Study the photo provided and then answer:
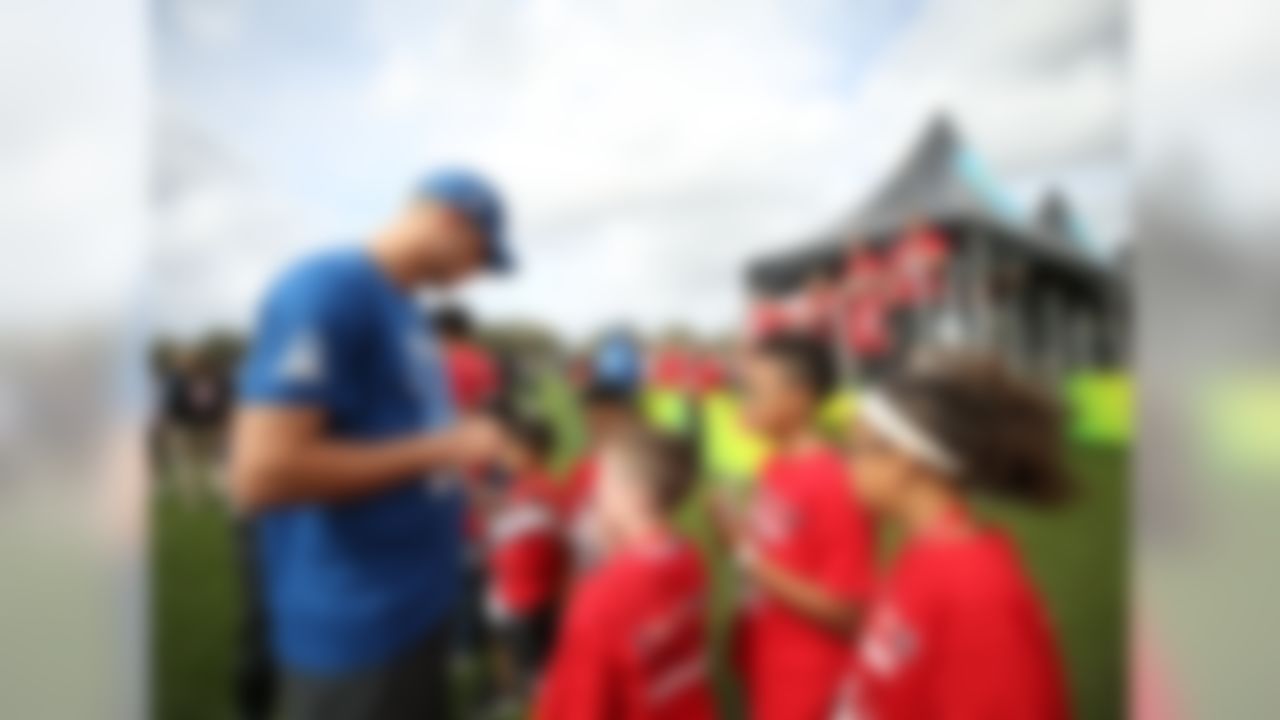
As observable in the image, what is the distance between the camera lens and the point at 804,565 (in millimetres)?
1652

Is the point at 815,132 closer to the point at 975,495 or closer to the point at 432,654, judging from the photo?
the point at 975,495

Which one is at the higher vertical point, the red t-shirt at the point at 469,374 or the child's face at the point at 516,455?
the red t-shirt at the point at 469,374

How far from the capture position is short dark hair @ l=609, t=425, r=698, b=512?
170 cm

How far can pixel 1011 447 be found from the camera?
1.62 m

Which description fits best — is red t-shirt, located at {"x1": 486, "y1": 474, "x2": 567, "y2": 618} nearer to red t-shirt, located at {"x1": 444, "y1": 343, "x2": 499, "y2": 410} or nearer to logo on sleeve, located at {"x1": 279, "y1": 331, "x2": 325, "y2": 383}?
Answer: red t-shirt, located at {"x1": 444, "y1": 343, "x2": 499, "y2": 410}

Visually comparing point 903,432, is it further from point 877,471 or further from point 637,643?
point 637,643

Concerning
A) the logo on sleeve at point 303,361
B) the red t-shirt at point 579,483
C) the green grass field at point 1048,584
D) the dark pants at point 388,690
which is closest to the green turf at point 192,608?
the green grass field at point 1048,584

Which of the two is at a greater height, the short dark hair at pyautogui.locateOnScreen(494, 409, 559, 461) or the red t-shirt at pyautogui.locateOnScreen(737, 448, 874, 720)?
the short dark hair at pyautogui.locateOnScreen(494, 409, 559, 461)

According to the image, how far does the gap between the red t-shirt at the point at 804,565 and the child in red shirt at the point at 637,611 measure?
80 mm

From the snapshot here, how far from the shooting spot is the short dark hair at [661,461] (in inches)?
66.7

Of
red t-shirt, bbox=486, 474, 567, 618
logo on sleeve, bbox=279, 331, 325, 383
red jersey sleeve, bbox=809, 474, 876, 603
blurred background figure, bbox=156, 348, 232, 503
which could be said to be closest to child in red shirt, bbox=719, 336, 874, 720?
red jersey sleeve, bbox=809, 474, 876, 603

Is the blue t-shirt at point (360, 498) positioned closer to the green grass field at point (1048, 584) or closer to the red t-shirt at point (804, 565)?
the green grass field at point (1048, 584)

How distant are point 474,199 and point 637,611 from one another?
572 millimetres

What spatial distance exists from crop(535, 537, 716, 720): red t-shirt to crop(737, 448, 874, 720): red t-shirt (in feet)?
0.25
